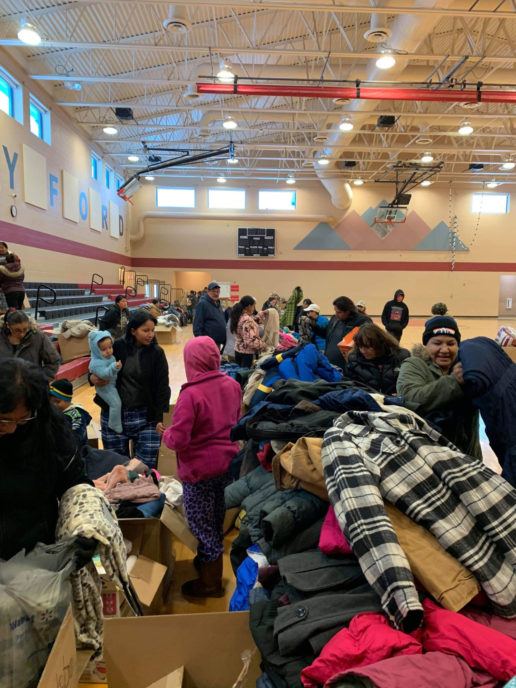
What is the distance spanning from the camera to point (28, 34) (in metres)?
6.80

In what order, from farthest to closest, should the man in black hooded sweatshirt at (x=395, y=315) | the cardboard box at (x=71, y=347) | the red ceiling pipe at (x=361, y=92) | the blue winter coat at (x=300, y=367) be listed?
the red ceiling pipe at (x=361, y=92) < the man in black hooded sweatshirt at (x=395, y=315) < the cardboard box at (x=71, y=347) < the blue winter coat at (x=300, y=367)

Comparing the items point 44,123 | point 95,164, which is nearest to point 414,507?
point 44,123

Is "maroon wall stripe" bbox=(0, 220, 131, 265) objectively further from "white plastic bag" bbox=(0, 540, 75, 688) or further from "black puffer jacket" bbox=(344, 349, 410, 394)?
"white plastic bag" bbox=(0, 540, 75, 688)

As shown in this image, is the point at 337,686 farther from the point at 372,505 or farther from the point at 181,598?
the point at 181,598

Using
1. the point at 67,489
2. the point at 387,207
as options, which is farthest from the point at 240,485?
the point at 387,207

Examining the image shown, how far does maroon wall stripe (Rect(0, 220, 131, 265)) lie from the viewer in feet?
30.3

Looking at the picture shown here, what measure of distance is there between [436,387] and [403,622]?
1.05m

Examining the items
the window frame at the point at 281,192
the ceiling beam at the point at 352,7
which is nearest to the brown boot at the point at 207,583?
the ceiling beam at the point at 352,7

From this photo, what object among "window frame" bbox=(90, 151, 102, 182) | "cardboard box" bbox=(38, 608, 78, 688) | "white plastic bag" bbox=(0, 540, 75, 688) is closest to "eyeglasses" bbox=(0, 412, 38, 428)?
"white plastic bag" bbox=(0, 540, 75, 688)

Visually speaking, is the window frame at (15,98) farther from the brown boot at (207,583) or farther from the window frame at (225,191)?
the window frame at (225,191)

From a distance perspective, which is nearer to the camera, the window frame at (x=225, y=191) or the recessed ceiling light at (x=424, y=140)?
the recessed ceiling light at (x=424, y=140)

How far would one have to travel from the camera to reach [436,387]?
6.22 ft

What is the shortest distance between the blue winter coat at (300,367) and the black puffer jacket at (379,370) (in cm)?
38

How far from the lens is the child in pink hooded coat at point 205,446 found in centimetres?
235
